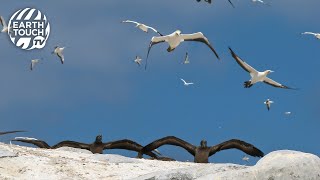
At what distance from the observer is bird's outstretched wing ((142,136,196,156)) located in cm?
2206

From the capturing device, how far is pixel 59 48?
104 feet

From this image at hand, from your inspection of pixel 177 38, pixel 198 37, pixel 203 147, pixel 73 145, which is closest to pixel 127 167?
pixel 177 38

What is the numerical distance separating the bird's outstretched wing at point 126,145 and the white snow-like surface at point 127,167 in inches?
53.8

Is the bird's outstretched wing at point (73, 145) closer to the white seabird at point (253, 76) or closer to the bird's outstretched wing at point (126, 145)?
the bird's outstretched wing at point (126, 145)

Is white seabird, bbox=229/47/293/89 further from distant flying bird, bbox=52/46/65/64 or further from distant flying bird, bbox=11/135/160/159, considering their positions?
distant flying bird, bbox=52/46/65/64

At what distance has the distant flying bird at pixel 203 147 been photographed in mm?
21781

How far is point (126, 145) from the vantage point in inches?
899

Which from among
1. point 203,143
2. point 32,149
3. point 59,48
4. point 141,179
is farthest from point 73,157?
point 59,48

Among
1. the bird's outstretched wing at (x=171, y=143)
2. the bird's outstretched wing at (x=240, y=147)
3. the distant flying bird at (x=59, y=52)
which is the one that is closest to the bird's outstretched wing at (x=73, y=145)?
the bird's outstretched wing at (x=171, y=143)

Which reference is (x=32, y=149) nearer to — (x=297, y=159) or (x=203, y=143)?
(x=203, y=143)

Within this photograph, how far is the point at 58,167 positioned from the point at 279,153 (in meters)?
7.39

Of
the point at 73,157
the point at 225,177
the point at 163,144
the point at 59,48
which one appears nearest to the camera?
the point at 225,177

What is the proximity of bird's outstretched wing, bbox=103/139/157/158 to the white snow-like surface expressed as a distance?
4.48ft

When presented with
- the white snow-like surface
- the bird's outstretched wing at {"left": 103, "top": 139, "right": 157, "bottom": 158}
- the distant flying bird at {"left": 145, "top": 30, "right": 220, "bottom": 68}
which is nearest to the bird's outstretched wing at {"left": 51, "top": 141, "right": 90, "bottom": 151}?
the bird's outstretched wing at {"left": 103, "top": 139, "right": 157, "bottom": 158}
